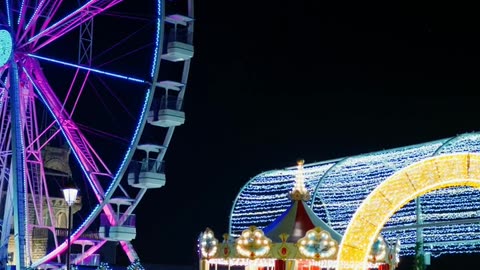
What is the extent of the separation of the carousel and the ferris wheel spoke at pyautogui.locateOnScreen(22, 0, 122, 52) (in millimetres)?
8433

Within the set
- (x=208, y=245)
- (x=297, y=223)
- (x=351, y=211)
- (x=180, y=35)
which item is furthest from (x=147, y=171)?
(x=351, y=211)

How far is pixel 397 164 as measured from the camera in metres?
31.9

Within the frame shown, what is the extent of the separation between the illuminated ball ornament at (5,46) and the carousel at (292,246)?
843 cm

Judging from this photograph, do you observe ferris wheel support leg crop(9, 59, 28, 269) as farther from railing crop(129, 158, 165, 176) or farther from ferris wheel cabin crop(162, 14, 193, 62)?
ferris wheel cabin crop(162, 14, 193, 62)

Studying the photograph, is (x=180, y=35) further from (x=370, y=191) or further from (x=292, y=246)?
(x=292, y=246)

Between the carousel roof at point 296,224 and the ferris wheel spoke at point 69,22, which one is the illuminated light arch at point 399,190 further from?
the ferris wheel spoke at point 69,22

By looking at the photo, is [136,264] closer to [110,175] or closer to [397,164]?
[110,175]

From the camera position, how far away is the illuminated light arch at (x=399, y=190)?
18875 mm

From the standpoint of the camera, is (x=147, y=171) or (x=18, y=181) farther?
(x=147, y=171)

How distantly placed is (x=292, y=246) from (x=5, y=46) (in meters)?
11.3

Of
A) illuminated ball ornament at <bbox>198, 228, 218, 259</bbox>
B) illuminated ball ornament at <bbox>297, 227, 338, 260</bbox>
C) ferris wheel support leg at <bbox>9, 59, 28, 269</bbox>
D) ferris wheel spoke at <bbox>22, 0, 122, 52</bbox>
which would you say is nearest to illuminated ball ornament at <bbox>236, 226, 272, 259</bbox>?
illuminated ball ornament at <bbox>297, 227, 338, 260</bbox>

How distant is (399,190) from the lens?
763 inches

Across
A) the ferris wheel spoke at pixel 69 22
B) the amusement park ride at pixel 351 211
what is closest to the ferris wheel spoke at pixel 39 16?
the ferris wheel spoke at pixel 69 22

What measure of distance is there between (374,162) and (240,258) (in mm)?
9786
